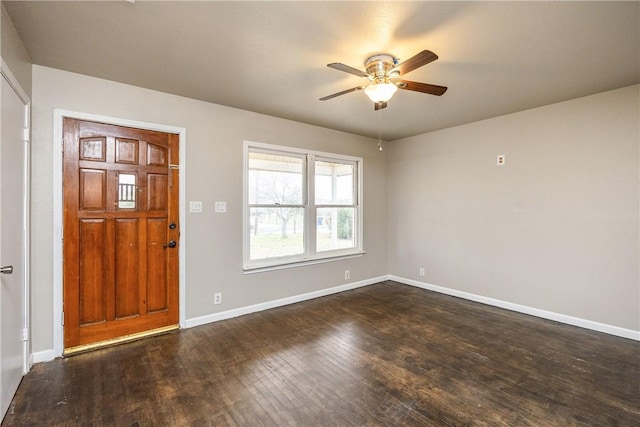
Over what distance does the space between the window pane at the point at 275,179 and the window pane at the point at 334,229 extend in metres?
0.56

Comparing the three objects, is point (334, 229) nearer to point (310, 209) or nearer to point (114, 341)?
point (310, 209)

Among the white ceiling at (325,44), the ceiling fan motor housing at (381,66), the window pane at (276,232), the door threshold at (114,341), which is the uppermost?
the white ceiling at (325,44)

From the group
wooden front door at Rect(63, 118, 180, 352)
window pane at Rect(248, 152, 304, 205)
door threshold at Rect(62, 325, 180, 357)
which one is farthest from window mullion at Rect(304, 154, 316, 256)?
door threshold at Rect(62, 325, 180, 357)

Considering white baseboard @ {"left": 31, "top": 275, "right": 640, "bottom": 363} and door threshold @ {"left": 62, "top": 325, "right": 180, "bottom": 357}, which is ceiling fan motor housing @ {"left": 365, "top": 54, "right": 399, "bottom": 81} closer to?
white baseboard @ {"left": 31, "top": 275, "right": 640, "bottom": 363}

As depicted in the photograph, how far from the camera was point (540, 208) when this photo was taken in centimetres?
363

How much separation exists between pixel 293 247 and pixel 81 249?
2.39 m

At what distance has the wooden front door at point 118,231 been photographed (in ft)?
8.91

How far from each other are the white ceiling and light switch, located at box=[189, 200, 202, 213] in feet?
3.84

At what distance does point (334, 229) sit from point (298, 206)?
33.3 inches

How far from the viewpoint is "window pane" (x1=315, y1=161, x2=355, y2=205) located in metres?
4.56

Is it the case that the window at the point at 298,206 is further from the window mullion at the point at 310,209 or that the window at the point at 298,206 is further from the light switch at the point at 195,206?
the light switch at the point at 195,206

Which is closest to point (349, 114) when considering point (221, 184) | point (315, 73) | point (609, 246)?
point (315, 73)

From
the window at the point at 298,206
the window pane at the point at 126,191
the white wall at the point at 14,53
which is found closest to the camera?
the white wall at the point at 14,53

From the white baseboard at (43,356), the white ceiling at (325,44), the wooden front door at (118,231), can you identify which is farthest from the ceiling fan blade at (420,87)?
the white baseboard at (43,356)
